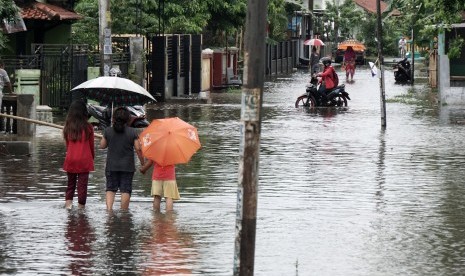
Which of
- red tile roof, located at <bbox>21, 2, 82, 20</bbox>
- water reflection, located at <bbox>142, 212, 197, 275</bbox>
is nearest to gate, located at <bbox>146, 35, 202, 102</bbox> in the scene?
red tile roof, located at <bbox>21, 2, 82, 20</bbox>

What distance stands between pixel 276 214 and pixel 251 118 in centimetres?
582

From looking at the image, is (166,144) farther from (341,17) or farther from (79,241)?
(341,17)

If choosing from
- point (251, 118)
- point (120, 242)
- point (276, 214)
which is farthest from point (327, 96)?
point (251, 118)

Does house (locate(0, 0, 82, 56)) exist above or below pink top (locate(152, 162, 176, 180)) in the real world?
above

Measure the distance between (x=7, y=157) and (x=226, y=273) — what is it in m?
11.3

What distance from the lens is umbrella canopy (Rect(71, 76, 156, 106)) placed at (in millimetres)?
18297

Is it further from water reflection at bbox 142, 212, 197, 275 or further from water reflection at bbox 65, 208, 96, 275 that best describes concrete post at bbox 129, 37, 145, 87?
water reflection at bbox 142, 212, 197, 275

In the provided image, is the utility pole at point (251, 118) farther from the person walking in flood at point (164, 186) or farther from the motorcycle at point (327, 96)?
the motorcycle at point (327, 96)

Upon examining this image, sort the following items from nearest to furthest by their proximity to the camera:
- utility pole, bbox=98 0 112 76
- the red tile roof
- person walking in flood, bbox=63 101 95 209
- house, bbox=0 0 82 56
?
person walking in flood, bbox=63 101 95 209, utility pole, bbox=98 0 112 76, the red tile roof, house, bbox=0 0 82 56

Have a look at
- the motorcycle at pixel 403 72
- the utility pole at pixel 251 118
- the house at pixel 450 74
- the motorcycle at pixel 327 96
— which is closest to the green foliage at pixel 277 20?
the motorcycle at pixel 403 72

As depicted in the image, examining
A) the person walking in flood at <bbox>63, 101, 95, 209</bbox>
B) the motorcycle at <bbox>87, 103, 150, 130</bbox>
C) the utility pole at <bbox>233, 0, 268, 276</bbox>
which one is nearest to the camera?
the utility pole at <bbox>233, 0, 268, 276</bbox>

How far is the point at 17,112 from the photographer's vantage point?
25.1 meters

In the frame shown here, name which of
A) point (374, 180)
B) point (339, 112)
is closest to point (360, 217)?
point (374, 180)

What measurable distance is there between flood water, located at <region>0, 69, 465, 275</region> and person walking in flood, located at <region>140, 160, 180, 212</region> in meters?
0.17
